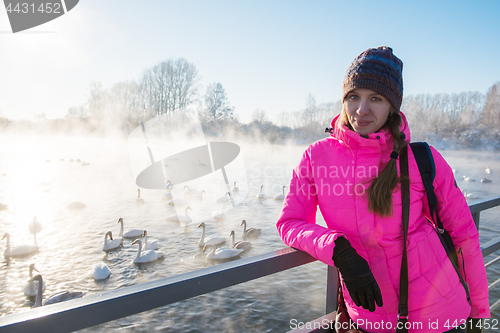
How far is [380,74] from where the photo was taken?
142cm

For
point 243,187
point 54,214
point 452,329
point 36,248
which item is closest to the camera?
point 452,329

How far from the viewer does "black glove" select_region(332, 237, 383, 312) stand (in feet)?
4.01

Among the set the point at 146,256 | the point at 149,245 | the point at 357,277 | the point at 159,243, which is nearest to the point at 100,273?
the point at 146,256

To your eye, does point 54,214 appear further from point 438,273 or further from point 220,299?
point 438,273

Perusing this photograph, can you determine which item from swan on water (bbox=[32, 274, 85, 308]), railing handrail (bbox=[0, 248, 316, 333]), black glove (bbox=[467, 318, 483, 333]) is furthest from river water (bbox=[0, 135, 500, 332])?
railing handrail (bbox=[0, 248, 316, 333])

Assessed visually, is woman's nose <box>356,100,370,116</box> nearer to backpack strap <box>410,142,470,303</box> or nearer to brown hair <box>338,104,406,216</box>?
brown hair <box>338,104,406,216</box>

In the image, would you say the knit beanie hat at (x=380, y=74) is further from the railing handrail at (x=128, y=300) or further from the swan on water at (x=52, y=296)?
the swan on water at (x=52, y=296)

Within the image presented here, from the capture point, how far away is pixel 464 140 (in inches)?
1403

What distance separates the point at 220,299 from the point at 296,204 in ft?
15.6

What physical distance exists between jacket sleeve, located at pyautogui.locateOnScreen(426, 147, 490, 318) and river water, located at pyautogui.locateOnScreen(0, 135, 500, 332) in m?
3.91

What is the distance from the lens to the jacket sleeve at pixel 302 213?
1375 mm

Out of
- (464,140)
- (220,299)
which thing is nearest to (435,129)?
(464,140)

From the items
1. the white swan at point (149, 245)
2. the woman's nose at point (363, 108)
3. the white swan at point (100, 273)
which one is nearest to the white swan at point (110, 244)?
the white swan at point (149, 245)

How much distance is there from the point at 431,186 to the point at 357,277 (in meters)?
0.56
